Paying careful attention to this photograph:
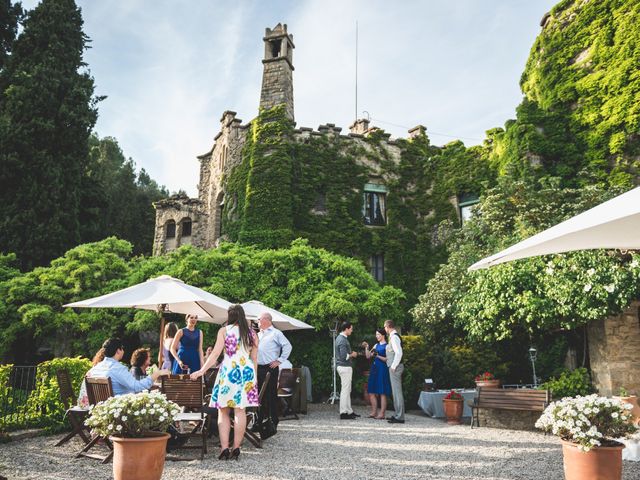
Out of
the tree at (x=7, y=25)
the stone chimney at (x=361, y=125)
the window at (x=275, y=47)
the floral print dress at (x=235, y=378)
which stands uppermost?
the tree at (x=7, y=25)

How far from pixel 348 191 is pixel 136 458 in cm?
1525

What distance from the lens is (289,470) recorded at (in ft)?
16.5

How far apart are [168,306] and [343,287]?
551 cm

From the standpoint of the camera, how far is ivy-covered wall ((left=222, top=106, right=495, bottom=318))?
1728 cm

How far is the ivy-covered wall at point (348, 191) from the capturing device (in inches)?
680

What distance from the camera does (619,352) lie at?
30.4 ft

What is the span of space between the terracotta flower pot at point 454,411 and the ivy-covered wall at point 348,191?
8866 mm

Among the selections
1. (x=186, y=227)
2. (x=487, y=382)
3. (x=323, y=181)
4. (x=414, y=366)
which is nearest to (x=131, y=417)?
(x=487, y=382)

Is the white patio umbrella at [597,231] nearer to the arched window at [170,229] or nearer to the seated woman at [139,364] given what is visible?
the seated woman at [139,364]

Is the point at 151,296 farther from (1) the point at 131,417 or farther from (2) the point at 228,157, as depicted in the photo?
(2) the point at 228,157

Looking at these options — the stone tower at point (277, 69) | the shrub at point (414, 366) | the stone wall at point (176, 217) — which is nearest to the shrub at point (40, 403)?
the shrub at point (414, 366)

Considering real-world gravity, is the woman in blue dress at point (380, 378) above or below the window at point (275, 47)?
below

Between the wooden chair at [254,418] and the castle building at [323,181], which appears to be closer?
the wooden chair at [254,418]

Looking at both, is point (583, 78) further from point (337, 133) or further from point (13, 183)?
point (13, 183)
